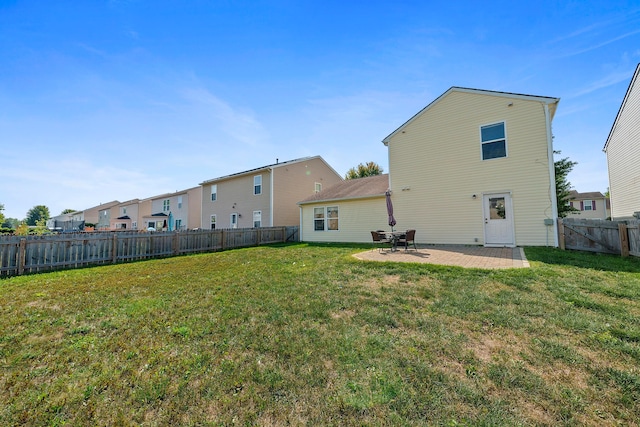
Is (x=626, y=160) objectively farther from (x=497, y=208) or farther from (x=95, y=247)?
(x=95, y=247)

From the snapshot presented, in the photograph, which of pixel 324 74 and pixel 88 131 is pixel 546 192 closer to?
pixel 324 74

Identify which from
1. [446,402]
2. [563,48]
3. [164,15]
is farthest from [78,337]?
[563,48]

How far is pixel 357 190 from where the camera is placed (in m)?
15.9

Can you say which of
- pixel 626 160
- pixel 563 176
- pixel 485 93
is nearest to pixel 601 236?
pixel 485 93

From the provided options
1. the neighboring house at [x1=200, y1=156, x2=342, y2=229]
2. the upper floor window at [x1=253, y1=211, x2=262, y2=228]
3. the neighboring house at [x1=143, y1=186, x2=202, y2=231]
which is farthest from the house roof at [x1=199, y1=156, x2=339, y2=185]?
the neighboring house at [x1=143, y1=186, x2=202, y2=231]

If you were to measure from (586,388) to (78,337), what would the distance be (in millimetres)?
6089

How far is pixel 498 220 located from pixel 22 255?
1750 cm

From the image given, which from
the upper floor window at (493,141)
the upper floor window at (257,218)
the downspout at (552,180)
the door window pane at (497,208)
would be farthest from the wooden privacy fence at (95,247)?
the downspout at (552,180)

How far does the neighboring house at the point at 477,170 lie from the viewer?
398 inches

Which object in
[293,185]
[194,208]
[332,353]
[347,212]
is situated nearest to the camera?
[332,353]

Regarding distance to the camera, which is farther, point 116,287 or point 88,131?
point 88,131

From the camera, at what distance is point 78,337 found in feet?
11.7

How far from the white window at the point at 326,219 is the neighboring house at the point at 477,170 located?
11.0ft

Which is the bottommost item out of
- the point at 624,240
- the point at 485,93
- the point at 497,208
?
the point at 624,240
